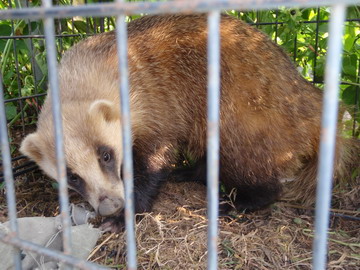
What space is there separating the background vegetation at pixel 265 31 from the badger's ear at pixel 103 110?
961 millimetres

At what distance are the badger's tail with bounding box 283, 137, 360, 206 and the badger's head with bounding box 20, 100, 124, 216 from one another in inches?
51.8

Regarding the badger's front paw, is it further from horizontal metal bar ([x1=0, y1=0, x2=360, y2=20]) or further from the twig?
horizontal metal bar ([x1=0, y1=0, x2=360, y2=20])

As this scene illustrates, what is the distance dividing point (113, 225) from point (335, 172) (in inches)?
63.4

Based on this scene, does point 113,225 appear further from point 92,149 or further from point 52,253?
point 52,253

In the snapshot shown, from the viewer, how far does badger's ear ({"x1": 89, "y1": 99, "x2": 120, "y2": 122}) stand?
2434mm

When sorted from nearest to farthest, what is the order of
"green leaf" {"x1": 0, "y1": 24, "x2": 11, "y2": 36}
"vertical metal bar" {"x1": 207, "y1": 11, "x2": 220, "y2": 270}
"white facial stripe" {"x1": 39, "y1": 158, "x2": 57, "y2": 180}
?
"vertical metal bar" {"x1": 207, "y1": 11, "x2": 220, "y2": 270}, "white facial stripe" {"x1": 39, "y1": 158, "x2": 57, "y2": 180}, "green leaf" {"x1": 0, "y1": 24, "x2": 11, "y2": 36}

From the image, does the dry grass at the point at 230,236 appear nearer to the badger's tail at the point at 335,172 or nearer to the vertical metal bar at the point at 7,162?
the badger's tail at the point at 335,172

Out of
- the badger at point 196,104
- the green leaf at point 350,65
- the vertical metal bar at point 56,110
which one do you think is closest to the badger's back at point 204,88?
the badger at point 196,104

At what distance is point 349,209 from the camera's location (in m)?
2.74

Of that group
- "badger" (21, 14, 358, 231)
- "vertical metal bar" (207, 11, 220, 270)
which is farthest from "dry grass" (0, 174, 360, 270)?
"vertical metal bar" (207, 11, 220, 270)

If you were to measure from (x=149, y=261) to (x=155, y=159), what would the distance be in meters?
0.81

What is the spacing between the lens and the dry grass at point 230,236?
7.29ft

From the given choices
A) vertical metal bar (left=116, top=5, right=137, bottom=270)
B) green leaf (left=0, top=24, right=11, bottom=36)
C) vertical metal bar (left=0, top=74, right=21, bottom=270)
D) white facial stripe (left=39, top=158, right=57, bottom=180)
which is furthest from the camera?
green leaf (left=0, top=24, right=11, bottom=36)

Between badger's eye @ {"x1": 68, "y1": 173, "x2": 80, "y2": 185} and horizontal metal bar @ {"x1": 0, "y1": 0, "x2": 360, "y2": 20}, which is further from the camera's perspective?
badger's eye @ {"x1": 68, "y1": 173, "x2": 80, "y2": 185}
